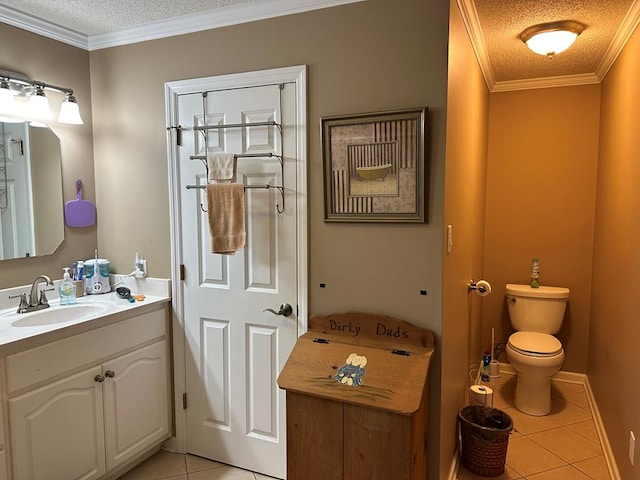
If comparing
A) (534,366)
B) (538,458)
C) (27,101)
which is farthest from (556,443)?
(27,101)

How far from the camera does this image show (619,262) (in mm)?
2391

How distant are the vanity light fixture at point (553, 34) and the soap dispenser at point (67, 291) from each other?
2.83 m

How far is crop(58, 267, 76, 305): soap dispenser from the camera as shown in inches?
91.6

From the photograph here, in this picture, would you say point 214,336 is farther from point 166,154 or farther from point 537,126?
point 537,126

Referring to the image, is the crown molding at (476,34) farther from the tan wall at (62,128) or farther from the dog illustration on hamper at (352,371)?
→ the tan wall at (62,128)

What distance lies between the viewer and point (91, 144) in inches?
104

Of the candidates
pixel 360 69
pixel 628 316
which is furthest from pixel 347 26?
pixel 628 316

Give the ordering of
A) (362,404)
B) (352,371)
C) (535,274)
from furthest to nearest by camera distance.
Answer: (535,274), (352,371), (362,404)

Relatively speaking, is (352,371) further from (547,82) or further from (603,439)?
(547,82)

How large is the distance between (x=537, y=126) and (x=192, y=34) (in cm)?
261

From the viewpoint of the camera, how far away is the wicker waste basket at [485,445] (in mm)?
2301

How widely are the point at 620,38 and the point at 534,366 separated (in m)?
2.03

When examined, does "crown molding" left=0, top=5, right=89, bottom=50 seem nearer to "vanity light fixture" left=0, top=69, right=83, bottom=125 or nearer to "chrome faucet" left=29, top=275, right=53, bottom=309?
"vanity light fixture" left=0, top=69, right=83, bottom=125

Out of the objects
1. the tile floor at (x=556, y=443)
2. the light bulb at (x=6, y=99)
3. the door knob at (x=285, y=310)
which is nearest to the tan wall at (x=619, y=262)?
the tile floor at (x=556, y=443)
